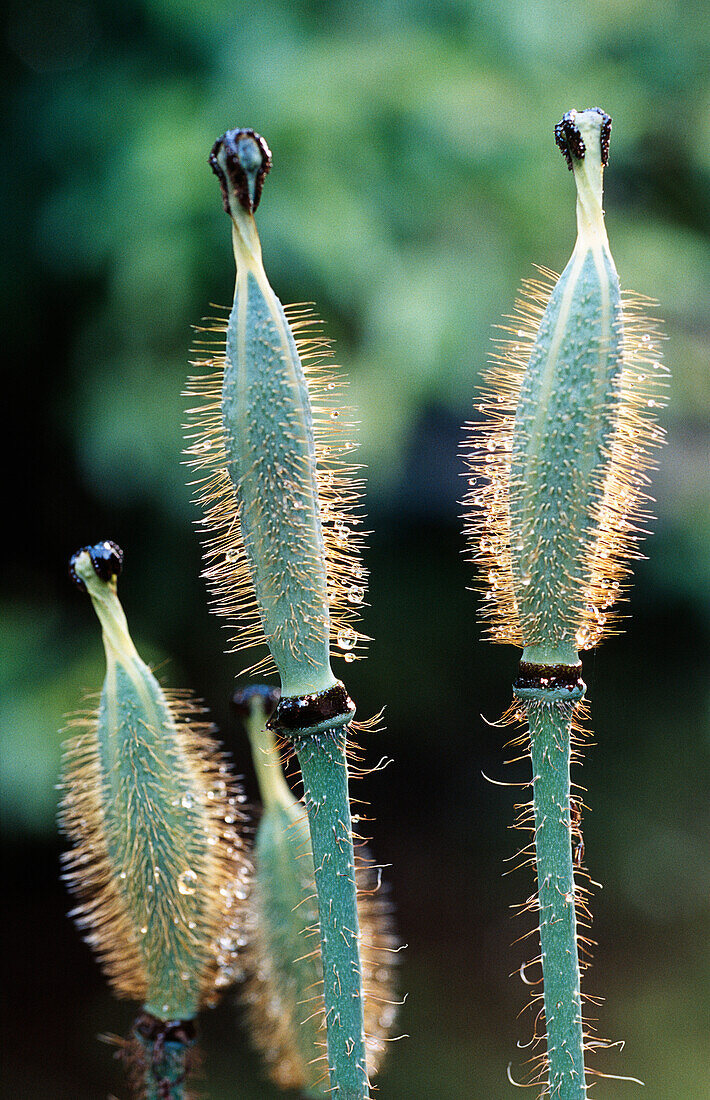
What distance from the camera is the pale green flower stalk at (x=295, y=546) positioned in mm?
248

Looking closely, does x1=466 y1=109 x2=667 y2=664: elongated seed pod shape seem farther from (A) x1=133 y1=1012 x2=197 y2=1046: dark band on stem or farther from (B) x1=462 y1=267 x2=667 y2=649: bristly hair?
(A) x1=133 y1=1012 x2=197 y2=1046: dark band on stem

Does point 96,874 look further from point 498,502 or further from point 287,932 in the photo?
point 498,502

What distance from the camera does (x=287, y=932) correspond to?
362 mm

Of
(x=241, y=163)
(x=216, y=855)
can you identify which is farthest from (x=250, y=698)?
(x=241, y=163)

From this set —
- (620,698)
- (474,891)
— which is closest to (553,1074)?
(474,891)

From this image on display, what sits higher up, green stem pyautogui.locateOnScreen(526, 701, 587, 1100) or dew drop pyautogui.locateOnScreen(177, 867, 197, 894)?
dew drop pyautogui.locateOnScreen(177, 867, 197, 894)

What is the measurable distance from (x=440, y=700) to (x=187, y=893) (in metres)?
1.64

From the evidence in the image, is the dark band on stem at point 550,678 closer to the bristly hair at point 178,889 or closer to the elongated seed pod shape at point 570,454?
the elongated seed pod shape at point 570,454

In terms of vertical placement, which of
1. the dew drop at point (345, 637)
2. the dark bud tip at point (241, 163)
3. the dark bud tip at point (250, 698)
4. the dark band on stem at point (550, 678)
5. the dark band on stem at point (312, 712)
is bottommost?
the dark band on stem at point (312, 712)

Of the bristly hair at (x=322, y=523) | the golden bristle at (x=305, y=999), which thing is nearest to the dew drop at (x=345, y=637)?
the bristly hair at (x=322, y=523)

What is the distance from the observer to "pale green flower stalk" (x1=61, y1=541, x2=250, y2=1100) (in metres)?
0.31

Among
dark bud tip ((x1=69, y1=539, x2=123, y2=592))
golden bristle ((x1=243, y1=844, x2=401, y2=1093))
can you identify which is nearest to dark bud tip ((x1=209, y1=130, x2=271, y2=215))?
dark bud tip ((x1=69, y1=539, x2=123, y2=592))

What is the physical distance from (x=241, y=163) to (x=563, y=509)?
12cm

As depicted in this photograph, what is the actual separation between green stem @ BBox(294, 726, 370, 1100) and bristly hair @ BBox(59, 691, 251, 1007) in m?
0.07
